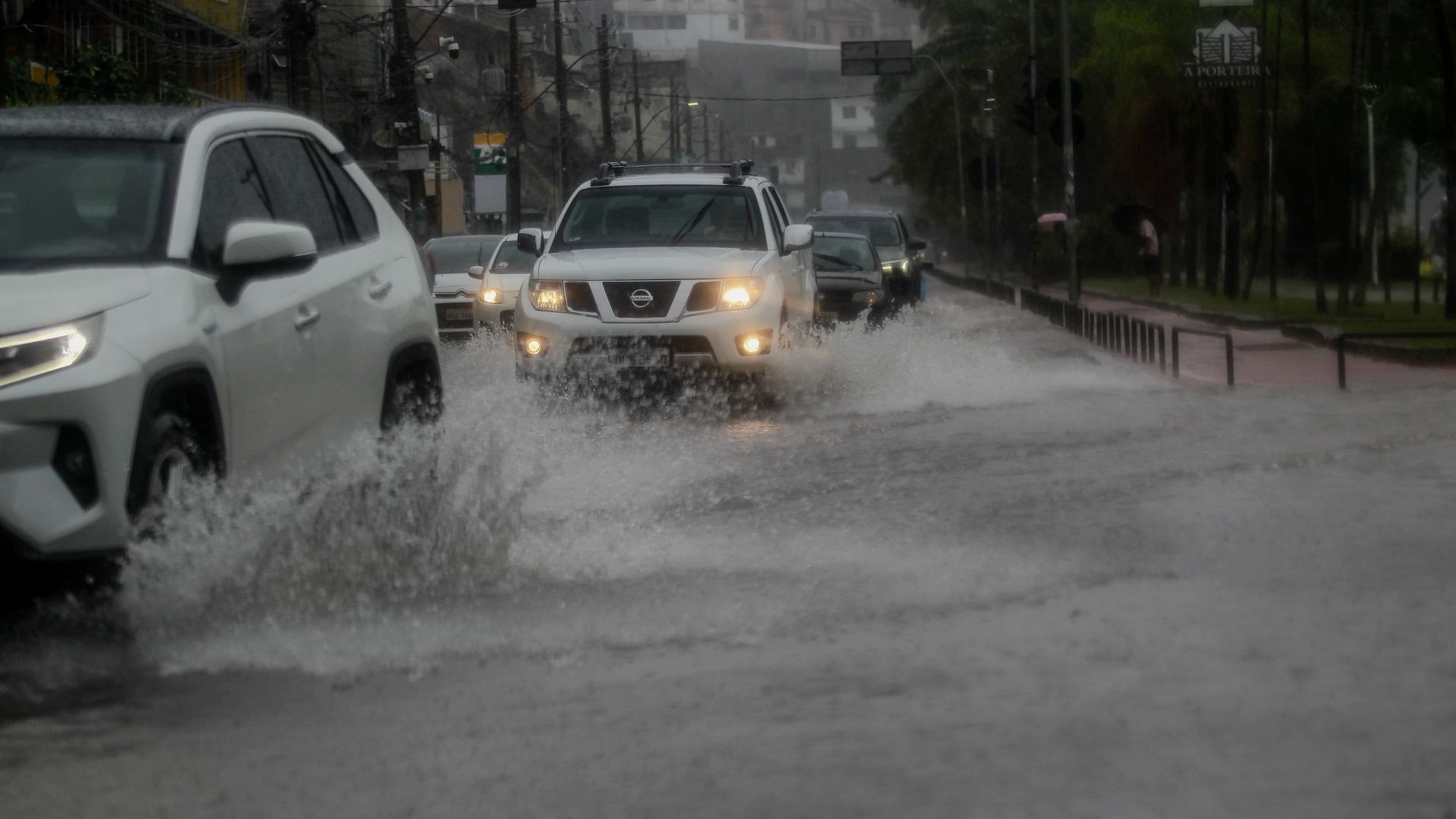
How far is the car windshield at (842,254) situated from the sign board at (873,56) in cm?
3221

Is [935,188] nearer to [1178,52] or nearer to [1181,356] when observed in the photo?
[1178,52]

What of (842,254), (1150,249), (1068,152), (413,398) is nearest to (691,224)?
(413,398)

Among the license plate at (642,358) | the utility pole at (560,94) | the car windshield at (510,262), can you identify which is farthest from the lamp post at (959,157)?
the license plate at (642,358)

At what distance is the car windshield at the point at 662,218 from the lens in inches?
606

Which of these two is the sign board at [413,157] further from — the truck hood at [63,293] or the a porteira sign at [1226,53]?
the truck hood at [63,293]

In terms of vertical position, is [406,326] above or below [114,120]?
below

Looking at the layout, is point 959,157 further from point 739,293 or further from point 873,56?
point 739,293

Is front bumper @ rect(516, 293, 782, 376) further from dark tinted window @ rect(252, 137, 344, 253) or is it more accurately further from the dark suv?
the dark suv

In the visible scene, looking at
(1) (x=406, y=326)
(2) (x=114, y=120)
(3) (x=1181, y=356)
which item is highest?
(2) (x=114, y=120)

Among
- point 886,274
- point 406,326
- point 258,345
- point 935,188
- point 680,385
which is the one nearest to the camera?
point 258,345

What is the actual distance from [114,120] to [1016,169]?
2647 inches

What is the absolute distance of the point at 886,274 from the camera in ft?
101

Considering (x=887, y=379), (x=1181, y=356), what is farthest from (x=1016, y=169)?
(x=887, y=379)

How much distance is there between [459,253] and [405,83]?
8.03m
